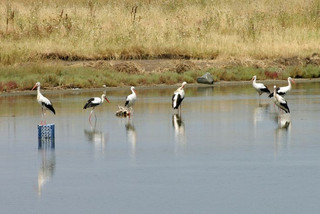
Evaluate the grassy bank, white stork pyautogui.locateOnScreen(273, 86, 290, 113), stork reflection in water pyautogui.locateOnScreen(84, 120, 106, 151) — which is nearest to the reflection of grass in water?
the grassy bank

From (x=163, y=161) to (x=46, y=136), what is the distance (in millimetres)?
3435

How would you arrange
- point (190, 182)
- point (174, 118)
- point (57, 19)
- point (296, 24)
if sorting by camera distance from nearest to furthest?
point (190, 182), point (174, 118), point (57, 19), point (296, 24)

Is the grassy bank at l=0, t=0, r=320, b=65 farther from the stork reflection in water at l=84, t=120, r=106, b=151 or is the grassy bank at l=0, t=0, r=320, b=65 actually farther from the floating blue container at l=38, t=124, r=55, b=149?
the floating blue container at l=38, t=124, r=55, b=149

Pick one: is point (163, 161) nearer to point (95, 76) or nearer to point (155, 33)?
point (95, 76)

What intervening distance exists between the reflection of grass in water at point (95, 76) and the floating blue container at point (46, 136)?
42.6 feet

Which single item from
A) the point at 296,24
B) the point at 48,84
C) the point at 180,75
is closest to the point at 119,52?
the point at 180,75

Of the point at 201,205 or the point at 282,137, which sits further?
the point at 282,137

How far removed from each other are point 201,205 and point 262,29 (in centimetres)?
3392

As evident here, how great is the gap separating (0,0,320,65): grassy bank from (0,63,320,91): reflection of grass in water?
2.54 m

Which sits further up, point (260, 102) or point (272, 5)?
point (272, 5)

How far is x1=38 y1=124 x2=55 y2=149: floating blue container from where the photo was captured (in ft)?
59.3

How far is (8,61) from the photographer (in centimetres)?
3578

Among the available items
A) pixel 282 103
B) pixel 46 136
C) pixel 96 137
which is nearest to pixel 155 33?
pixel 282 103

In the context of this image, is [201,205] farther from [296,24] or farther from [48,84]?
[296,24]
